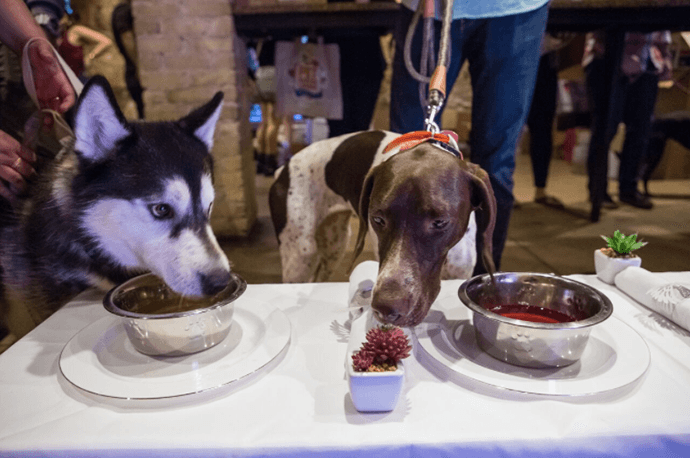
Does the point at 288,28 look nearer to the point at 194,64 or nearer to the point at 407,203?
the point at 194,64

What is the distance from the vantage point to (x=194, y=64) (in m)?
3.37

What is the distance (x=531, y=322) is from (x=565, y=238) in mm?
3310

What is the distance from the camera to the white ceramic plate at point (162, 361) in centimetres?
78

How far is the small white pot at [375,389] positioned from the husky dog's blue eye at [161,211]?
584 mm

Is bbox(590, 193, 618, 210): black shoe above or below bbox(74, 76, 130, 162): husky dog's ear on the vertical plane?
below

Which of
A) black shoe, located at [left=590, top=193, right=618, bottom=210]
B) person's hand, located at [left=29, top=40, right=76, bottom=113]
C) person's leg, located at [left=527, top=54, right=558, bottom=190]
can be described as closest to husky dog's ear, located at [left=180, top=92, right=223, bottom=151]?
person's hand, located at [left=29, top=40, right=76, bottom=113]

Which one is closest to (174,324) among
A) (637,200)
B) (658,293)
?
(658,293)

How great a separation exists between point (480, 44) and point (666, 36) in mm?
3284

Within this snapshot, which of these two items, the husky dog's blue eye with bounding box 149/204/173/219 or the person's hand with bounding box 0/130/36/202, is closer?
the husky dog's blue eye with bounding box 149/204/173/219

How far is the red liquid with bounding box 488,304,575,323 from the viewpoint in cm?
96

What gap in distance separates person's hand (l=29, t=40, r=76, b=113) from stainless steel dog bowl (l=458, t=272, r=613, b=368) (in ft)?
3.99

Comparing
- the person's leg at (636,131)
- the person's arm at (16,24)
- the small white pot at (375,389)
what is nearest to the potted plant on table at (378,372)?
the small white pot at (375,389)

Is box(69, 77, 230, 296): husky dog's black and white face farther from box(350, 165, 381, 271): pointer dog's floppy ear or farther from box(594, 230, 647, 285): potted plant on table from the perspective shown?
box(594, 230, 647, 285): potted plant on table

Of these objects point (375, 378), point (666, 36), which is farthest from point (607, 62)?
point (375, 378)
